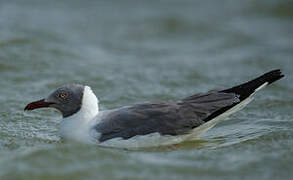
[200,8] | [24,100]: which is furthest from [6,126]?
[200,8]

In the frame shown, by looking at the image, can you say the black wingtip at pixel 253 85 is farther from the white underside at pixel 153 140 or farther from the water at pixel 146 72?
the water at pixel 146 72

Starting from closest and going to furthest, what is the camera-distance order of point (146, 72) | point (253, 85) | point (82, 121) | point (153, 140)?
1. point (153, 140)
2. point (82, 121)
3. point (253, 85)
4. point (146, 72)

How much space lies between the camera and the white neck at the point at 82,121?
8.90 meters

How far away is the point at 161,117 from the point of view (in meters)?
8.88

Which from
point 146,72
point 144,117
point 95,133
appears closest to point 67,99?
point 95,133

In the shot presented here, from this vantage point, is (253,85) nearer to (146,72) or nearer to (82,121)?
(82,121)

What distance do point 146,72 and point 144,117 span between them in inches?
227

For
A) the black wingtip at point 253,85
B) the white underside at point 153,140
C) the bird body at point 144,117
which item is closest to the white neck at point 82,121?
the bird body at point 144,117

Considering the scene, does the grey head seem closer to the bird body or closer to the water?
the bird body

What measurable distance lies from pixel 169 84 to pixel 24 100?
3373 millimetres

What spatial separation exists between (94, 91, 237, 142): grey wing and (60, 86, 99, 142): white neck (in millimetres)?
223

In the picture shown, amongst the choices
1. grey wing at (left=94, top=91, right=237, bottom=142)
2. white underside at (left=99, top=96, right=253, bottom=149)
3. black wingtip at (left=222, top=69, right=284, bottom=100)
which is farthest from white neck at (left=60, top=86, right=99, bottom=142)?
black wingtip at (left=222, top=69, right=284, bottom=100)

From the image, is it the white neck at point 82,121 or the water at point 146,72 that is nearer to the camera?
the water at point 146,72

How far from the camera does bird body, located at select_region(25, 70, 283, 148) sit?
8.73 m
